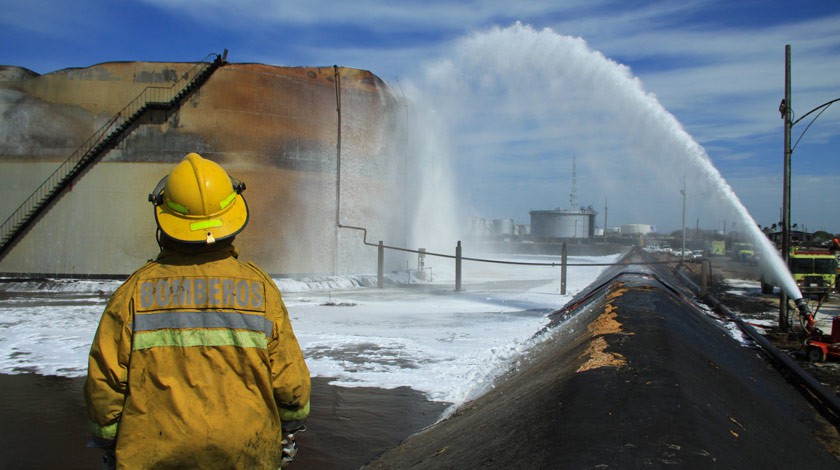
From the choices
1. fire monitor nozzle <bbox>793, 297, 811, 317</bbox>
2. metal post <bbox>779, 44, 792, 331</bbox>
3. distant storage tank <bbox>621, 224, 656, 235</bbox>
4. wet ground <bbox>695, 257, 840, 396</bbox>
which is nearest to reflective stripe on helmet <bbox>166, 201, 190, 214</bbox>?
wet ground <bbox>695, 257, 840, 396</bbox>

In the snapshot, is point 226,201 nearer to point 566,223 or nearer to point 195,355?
point 195,355

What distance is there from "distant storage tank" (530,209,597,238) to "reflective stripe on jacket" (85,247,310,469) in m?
84.5

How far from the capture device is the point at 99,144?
20.1m

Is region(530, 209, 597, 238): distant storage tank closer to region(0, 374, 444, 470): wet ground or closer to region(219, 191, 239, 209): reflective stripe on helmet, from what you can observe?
region(0, 374, 444, 470): wet ground

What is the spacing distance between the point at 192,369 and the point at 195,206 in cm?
59


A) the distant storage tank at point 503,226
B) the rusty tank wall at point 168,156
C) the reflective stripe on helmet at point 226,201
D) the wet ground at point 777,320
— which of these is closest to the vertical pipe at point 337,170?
the rusty tank wall at point 168,156

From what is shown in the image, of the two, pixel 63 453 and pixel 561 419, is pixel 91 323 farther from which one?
pixel 561 419

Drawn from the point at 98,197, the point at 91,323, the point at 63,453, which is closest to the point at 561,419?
the point at 63,453

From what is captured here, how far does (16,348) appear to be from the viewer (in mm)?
8945

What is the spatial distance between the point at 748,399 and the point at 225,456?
3.69m

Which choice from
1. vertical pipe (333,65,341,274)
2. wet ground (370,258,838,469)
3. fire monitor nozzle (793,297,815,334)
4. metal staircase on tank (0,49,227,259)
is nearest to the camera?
wet ground (370,258,838,469)

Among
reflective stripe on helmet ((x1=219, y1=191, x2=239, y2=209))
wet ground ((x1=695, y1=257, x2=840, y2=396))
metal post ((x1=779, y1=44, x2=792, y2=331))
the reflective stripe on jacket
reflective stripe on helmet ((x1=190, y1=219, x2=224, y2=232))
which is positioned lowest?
wet ground ((x1=695, y1=257, x2=840, y2=396))

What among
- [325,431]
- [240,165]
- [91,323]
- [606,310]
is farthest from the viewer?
[240,165]

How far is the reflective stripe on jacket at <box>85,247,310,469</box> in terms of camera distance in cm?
214
